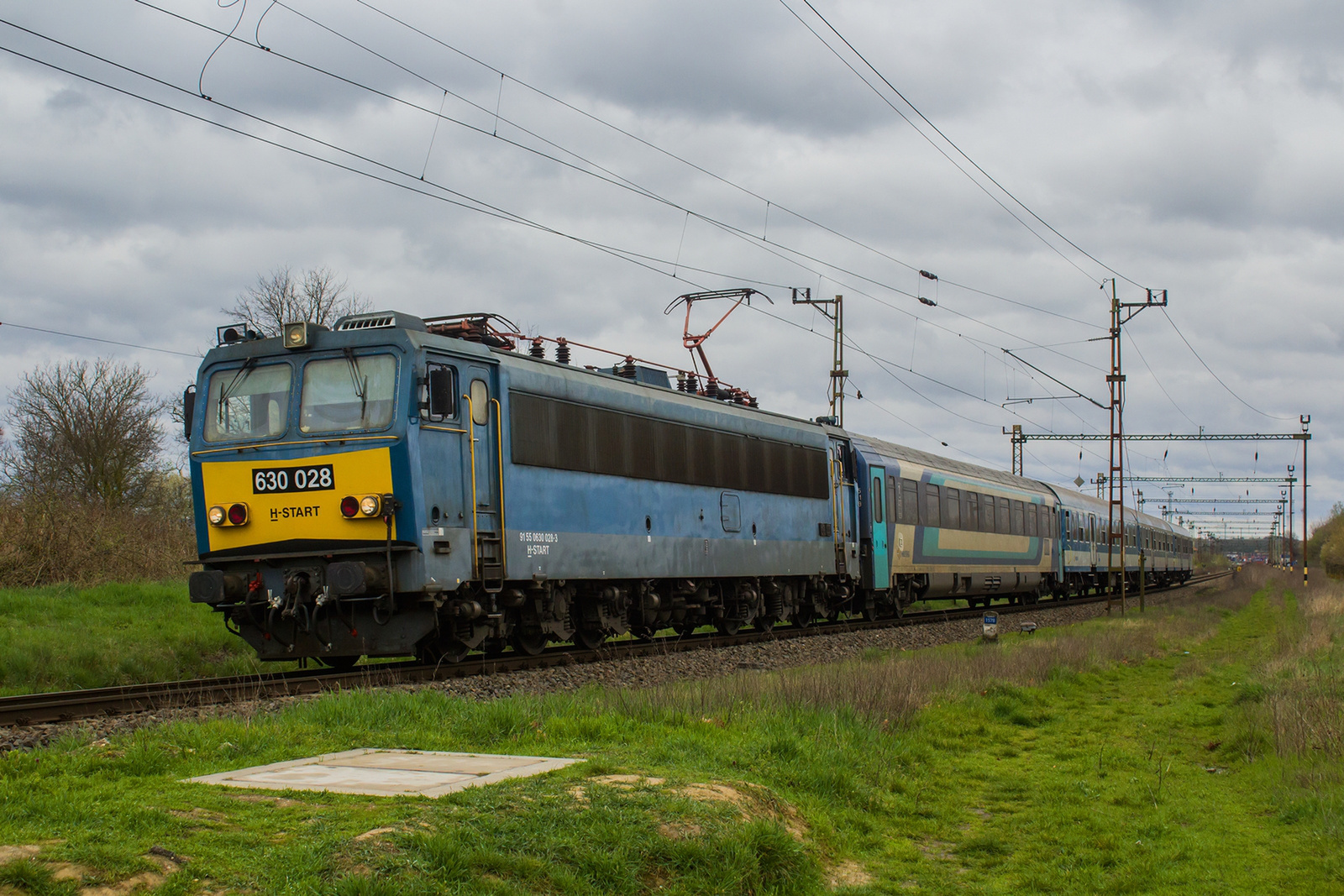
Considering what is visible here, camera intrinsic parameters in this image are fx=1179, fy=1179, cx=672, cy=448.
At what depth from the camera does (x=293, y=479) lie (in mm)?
12844

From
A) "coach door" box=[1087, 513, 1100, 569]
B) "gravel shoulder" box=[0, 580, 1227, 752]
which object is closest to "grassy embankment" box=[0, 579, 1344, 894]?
"gravel shoulder" box=[0, 580, 1227, 752]

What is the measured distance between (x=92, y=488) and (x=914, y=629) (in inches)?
966

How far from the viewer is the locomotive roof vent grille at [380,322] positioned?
13.1m

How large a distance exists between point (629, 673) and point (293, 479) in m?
4.55

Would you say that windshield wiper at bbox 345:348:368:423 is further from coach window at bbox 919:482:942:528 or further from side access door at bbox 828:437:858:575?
coach window at bbox 919:482:942:528

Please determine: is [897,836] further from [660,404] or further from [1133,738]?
[660,404]

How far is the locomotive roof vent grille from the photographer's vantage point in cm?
1306

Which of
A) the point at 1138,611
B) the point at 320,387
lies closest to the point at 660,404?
the point at 320,387

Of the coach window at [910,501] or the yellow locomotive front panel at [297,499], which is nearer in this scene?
the yellow locomotive front panel at [297,499]

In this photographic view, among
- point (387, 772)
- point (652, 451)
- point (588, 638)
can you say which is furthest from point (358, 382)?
point (387, 772)

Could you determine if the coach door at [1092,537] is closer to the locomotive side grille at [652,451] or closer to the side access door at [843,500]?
the side access door at [843,500]

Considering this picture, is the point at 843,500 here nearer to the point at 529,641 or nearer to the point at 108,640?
the point at 529,641

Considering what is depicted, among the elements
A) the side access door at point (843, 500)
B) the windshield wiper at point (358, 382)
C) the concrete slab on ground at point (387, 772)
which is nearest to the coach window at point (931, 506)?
the side access door at point (843, 500)

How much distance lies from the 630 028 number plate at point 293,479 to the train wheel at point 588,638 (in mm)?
5028
